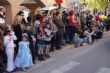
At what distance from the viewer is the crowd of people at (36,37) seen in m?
13.6

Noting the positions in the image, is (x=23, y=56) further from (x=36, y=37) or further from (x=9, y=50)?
(x=36, y=37)

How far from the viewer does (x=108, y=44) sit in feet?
71.9

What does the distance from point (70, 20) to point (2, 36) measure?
8049mm

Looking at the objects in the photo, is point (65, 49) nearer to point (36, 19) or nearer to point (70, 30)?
point (70, 30)

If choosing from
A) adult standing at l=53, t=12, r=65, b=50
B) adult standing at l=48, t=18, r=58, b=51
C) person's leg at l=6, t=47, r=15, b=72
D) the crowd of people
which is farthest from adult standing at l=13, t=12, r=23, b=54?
adult standing at l=53, t=12, r=65, b=50

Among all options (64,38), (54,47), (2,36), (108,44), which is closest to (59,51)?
(54,47)

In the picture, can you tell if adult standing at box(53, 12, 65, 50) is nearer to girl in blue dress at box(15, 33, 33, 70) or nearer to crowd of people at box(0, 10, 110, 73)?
crowd of people at box(0, 10, 110, 73)

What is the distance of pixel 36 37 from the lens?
15641 millimetres

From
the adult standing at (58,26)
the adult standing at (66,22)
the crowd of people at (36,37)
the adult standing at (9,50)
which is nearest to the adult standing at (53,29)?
the crowd of people at (36,37)

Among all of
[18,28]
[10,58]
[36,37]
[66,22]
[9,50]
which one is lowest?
[10,58]

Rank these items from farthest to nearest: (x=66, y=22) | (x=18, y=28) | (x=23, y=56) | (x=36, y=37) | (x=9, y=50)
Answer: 1. (x=66, y=22)
2. (x=36, y=37)
3. (x=18, y=28)
4. (x=23, y=56)
5. (x=9, y=50)

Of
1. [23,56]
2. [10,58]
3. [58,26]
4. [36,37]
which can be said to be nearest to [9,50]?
[10,58]

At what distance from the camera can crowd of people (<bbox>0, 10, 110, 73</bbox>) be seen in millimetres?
13625

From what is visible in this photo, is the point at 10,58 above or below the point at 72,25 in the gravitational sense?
below
